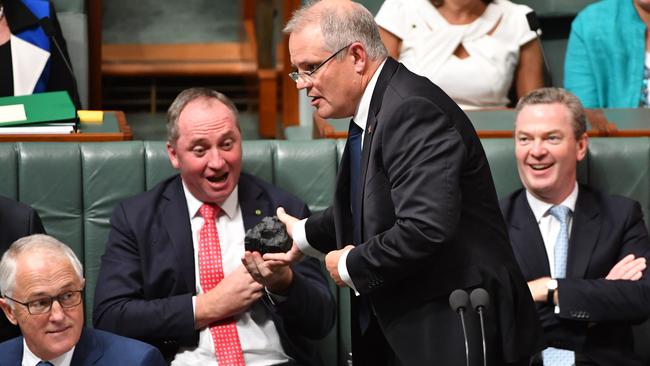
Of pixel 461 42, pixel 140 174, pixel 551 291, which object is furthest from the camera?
pixel 461 42

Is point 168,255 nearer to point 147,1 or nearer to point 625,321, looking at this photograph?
point 625,321

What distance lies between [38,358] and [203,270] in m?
0.55

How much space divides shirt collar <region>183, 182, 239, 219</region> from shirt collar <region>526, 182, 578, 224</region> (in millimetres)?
757

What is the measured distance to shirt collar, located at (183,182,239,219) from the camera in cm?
317

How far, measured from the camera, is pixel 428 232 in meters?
2.18

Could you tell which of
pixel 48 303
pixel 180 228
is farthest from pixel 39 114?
pixel 48 303

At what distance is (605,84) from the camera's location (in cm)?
419

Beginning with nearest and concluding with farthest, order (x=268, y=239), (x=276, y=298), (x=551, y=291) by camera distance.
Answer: (x=268, y=239), (x=276, y=298), (x=551, y=291)

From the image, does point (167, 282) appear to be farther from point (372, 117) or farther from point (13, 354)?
point (372, 117)

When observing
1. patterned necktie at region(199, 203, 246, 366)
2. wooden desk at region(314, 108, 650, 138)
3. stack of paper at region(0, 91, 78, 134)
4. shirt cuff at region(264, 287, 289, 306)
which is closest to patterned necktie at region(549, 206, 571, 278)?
wooden desk at region(314, 108, 650, 138)

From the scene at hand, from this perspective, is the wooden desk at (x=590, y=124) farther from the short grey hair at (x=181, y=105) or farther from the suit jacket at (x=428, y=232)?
the suit jacket at (x=428, y=232)

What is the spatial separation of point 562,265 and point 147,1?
333cm

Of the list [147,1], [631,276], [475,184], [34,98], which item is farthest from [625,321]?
[147,1]

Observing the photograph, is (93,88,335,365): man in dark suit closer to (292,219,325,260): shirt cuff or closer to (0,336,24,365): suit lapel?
(292,219,325,260): shirt cuff
